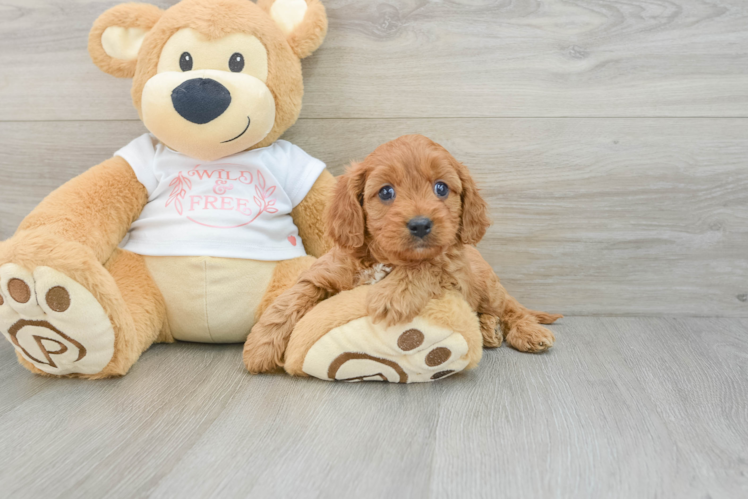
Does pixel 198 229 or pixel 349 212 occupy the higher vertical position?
pixel 349 212

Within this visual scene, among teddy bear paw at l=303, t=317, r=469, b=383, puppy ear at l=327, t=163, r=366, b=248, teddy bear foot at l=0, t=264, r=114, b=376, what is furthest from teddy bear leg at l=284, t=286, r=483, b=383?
teddy bear foot at l=0, t=264, r=114, b=376

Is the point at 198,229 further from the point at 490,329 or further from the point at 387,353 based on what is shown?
the point at 490,329

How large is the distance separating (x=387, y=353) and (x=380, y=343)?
0.9 inches

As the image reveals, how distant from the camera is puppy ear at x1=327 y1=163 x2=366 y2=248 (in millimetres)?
917

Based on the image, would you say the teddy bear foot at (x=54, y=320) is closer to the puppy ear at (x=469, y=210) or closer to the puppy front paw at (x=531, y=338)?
the puppy ear at (x=469, y=210)

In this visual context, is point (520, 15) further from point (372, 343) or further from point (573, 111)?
point (372, 343)

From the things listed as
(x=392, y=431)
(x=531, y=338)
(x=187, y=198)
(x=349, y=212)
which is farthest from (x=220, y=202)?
(x=531, y=338)

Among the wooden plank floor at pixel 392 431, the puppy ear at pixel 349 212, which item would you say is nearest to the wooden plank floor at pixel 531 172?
the wooden plank floor at pixel 392 431

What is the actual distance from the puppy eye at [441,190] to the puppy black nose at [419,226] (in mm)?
74

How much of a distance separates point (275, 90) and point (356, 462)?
69cm

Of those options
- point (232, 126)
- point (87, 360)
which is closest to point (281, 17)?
point (232, 126)

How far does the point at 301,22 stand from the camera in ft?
3.72

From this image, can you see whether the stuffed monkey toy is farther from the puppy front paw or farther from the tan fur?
the puppy front paw

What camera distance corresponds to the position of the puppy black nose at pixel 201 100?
1.00m
